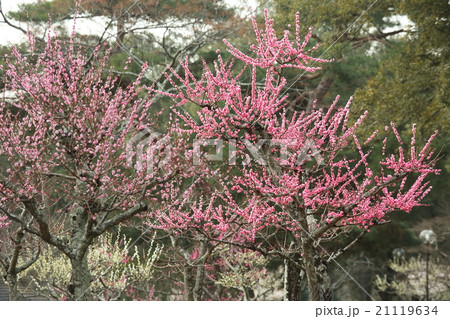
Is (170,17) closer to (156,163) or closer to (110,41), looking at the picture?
(110,41)

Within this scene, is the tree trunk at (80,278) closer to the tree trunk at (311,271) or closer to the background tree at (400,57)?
the tree trunk at (311,271)

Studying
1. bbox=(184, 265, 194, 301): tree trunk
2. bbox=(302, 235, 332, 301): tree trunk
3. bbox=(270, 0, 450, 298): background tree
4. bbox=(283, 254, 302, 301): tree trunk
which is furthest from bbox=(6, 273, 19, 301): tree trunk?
bbox=(270, 0, 450, 298): background tree

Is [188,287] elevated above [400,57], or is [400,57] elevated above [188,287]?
[400,57]

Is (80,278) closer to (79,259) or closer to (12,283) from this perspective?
(79,259)

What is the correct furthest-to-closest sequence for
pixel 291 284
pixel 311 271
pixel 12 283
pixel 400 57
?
pixel 400 57, pixel 12 283, pixel 291 284, pixel 311 271

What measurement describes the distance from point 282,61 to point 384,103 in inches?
266

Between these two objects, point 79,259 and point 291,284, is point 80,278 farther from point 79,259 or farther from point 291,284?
point 291,284

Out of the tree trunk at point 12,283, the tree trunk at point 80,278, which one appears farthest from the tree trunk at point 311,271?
the tree trunk at point 12,283

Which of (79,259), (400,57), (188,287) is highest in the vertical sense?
(400,57)

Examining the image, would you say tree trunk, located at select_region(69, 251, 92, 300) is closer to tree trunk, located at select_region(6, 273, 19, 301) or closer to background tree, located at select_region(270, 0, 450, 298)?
tree trunk, located at select_region(6, 273, 19, 301)

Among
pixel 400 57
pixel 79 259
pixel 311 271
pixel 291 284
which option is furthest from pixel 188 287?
pixel 400 57

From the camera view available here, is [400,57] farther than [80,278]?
Yes

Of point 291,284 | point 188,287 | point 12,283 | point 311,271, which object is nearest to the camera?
point 311,271

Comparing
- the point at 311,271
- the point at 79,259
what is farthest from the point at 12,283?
the point at 311,271
